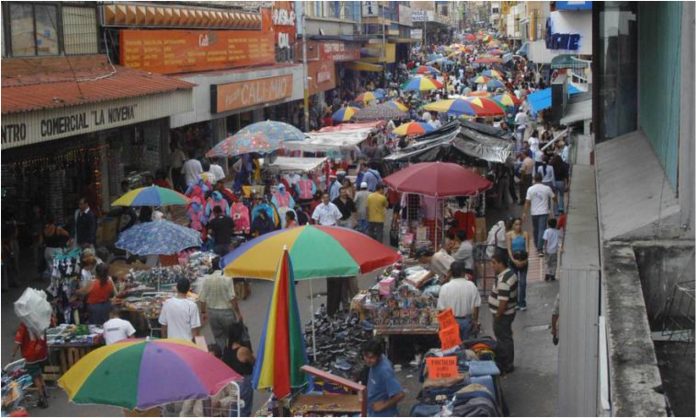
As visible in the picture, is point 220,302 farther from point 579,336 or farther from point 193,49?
point 193,49

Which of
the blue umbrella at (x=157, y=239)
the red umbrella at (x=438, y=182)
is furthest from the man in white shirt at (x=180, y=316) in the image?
the red umbrella at (x=438, y=182)

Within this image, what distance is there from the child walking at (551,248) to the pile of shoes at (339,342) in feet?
12.4

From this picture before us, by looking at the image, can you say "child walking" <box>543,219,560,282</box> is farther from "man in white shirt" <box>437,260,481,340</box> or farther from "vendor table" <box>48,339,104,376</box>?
"vendor table" <box>48,339,104,376</box>

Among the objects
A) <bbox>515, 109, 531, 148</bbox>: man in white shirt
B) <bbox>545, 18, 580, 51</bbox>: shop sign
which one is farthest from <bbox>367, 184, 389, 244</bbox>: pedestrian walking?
<bbox>515, 109, 531, 148</bbox>: man in white shirt

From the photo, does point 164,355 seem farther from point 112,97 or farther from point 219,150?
point 219,150

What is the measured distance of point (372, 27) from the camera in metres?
59.5

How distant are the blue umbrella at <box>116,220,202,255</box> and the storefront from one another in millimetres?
2178

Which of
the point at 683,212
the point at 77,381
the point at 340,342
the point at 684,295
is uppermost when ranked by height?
the point at 683,212

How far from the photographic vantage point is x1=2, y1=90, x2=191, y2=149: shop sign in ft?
46.4

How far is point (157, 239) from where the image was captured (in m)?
13.7

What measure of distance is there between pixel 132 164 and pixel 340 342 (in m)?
13.2

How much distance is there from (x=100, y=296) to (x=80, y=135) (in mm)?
8789

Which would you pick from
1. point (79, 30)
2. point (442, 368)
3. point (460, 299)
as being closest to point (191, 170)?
point (79, 30)

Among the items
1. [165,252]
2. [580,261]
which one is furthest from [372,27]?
[580,261]
